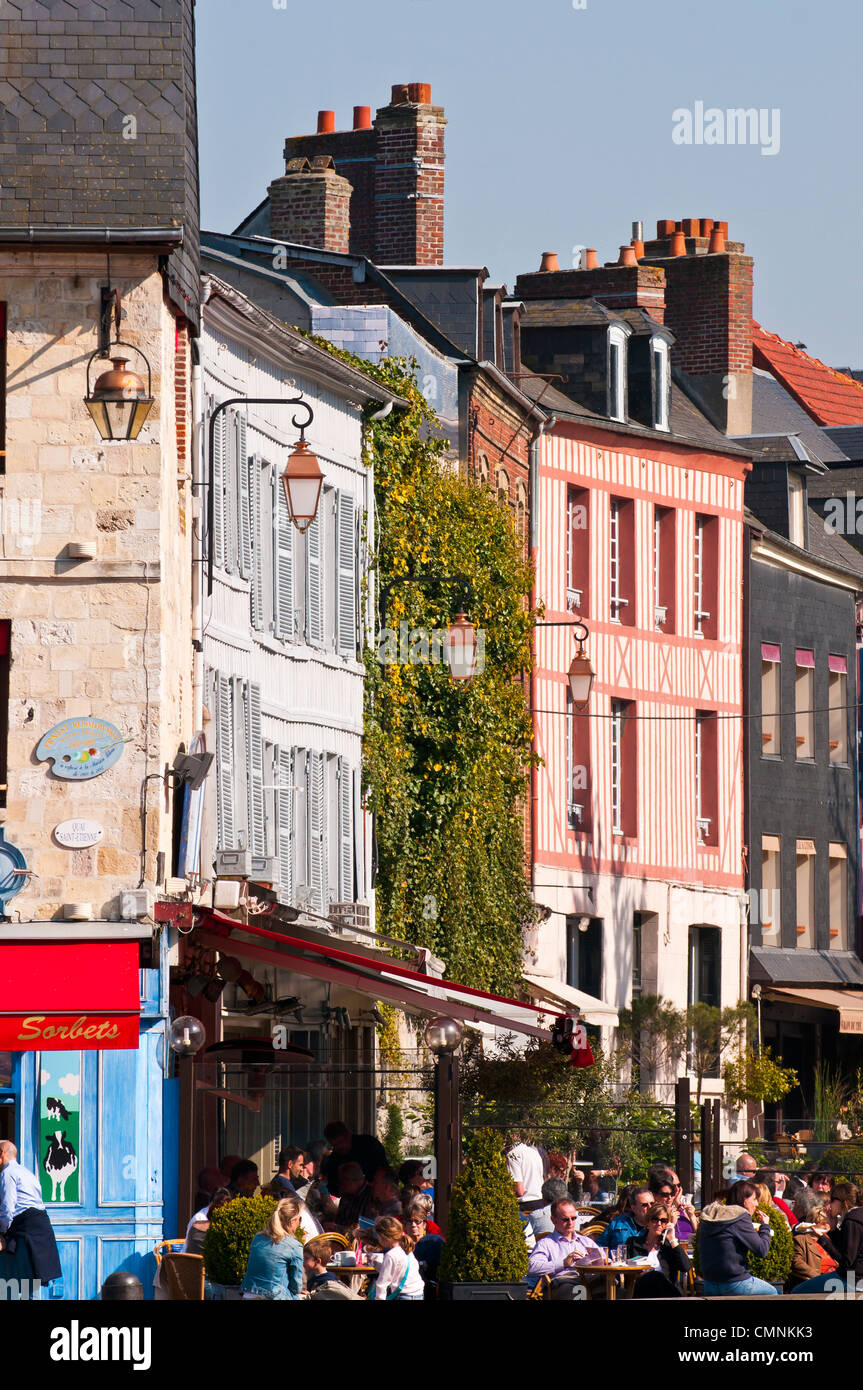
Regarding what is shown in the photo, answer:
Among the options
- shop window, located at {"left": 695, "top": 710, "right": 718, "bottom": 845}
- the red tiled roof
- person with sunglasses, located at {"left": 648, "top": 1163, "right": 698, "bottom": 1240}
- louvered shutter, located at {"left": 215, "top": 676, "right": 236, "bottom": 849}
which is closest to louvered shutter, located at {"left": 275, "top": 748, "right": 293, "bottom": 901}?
louvered shutter, located at {"left": 215, "top": 676, "right": 236, "bottom": 849}

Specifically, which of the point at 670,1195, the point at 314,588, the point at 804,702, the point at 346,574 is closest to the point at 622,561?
the point at 804,702

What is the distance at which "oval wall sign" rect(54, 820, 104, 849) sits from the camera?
17.7 metres

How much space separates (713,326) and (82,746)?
2116 centimetres

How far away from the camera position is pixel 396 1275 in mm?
13406

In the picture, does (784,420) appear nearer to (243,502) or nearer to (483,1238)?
(243,502)

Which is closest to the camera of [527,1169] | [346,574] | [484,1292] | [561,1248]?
[484,1292]

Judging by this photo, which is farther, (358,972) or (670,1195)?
(358,972)

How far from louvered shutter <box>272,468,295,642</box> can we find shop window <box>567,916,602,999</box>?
387 inches

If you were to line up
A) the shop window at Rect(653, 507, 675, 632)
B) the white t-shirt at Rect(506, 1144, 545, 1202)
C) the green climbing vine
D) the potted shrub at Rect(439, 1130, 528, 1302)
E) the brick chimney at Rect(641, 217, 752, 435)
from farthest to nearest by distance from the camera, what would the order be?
the brick chimney at Rect(641, 217, 752, 435) < the shop window at Rect(653, 507, 675, 632) < the green climbing vine < the white t-shirt at Rect(506, 1144, 545, 1202) < the potted shrub at Rect(439, 1130, 528, 1302)

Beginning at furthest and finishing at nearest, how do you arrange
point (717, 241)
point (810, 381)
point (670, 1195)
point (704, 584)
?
point (810, 381) → point (717, 241) → point (704, 584) → point (670, 1195)

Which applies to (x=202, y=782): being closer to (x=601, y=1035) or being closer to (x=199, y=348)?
(x=199, y=348)

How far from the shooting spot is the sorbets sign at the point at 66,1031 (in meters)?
16.8

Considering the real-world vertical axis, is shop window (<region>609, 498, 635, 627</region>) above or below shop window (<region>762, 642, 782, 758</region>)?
above

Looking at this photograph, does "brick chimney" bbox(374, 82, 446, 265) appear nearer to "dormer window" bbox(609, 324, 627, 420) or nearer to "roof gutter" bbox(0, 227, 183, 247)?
"dormer window" bbox(609, 324, 627, 420)
